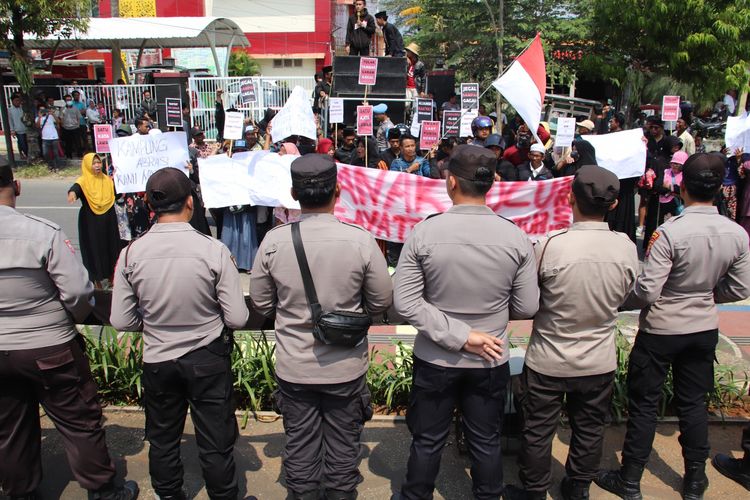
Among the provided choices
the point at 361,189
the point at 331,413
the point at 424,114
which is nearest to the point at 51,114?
the point at 424,114

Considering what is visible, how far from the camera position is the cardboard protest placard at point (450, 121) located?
1002cm

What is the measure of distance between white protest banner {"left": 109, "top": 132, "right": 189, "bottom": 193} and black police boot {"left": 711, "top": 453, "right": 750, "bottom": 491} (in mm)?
5647

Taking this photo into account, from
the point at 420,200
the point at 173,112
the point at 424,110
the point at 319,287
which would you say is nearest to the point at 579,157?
the point at 420,200

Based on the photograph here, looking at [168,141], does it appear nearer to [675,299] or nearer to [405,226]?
[405,226]

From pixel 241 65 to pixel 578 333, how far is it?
3148 cm

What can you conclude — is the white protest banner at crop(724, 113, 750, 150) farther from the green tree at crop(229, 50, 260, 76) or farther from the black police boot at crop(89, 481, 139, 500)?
the green tree at crop(229, 50, 260, 76)

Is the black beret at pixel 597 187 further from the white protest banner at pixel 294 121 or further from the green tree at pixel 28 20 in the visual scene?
the green tree at pixel 28 20

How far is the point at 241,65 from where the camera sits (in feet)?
105

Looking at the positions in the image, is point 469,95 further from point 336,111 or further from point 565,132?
point 565,132

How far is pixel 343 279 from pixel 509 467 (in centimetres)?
161

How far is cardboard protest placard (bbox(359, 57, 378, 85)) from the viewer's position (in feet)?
31.6

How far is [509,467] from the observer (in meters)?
3.53

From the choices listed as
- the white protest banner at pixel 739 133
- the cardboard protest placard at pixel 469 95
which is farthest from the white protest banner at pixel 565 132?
the cardboard protest placard at pixel 469 95

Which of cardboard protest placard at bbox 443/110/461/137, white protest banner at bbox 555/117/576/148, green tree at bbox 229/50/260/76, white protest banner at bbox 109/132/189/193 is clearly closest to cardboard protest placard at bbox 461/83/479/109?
cardboard protest placard at bbox 443/110/461/137
